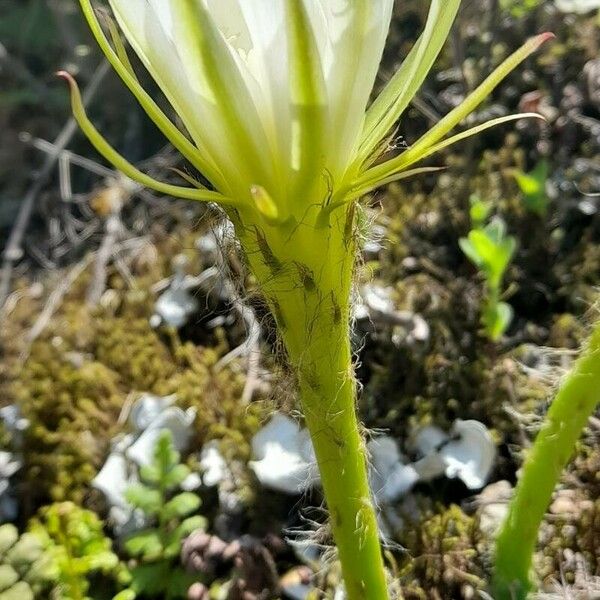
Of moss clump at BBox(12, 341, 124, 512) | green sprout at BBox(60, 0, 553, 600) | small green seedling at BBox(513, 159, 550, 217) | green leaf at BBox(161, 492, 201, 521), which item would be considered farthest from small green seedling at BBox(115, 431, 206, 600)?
small green seedling at BBox(513, 159, 550, 217)

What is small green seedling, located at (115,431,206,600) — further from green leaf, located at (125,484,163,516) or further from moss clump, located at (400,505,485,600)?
moss clump, located at (400,505,485,600)

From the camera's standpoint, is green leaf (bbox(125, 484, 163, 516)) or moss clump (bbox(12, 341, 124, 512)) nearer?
green leaf (bbox(125, 484, 163, 516))

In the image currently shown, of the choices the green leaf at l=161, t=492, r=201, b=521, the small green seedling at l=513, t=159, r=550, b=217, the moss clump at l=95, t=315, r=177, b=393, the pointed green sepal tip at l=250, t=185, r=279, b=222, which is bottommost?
the green leaf at l=161, t=492, r=201, b=521

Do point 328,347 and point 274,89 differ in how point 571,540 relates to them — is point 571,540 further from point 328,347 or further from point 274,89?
point 274,89

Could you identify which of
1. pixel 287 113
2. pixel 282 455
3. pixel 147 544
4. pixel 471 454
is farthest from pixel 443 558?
pixel 287 113

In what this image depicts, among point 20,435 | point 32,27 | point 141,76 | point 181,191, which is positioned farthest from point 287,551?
point 32,27

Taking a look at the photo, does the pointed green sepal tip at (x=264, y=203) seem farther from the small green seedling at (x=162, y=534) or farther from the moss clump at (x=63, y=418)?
the moss clump at (x=63, y=418)

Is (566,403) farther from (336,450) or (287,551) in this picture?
(287,551)
